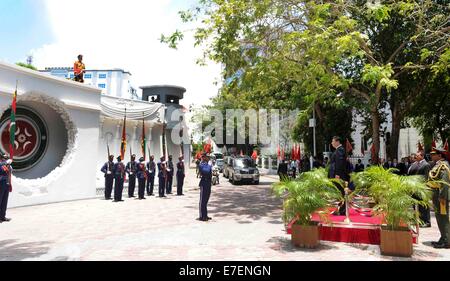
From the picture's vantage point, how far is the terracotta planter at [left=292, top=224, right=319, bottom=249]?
6.52 m

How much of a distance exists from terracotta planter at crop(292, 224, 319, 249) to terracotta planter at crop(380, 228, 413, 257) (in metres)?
1.16

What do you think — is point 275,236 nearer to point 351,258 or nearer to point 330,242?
point 330,242

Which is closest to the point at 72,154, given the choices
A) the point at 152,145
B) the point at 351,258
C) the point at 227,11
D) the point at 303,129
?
the point at 152,145

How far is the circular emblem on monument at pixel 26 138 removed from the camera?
1151 centimetres

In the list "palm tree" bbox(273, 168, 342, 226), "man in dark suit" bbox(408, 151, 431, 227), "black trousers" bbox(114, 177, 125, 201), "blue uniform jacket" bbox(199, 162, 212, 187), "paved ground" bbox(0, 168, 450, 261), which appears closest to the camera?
"paved ground" bbox(0, 168, 450, 261)

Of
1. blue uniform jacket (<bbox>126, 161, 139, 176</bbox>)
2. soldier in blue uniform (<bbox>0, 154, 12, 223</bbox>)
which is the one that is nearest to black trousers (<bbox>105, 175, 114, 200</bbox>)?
blue uniform jacket (<bbox>126, 161, 139, 176</bbox>)

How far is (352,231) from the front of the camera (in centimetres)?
697

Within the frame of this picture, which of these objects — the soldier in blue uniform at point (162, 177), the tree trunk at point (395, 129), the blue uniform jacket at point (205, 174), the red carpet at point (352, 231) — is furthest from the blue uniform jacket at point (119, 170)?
the tree trunk at point (395, 129)

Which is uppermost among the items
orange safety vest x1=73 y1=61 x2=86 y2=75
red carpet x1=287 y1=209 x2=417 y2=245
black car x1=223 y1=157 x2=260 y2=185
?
orange safety vest x1=73 y1=61 x2=86 y2=75

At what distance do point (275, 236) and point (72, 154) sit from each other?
9.29m

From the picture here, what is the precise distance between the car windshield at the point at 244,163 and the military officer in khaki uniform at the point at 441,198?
16.7 metres

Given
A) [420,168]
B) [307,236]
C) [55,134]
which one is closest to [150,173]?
[55,134]

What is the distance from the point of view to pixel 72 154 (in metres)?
13.4

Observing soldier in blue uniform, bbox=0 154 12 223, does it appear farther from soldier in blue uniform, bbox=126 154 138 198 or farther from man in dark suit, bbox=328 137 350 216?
man in dark suit, bbox=328 137 350 216
